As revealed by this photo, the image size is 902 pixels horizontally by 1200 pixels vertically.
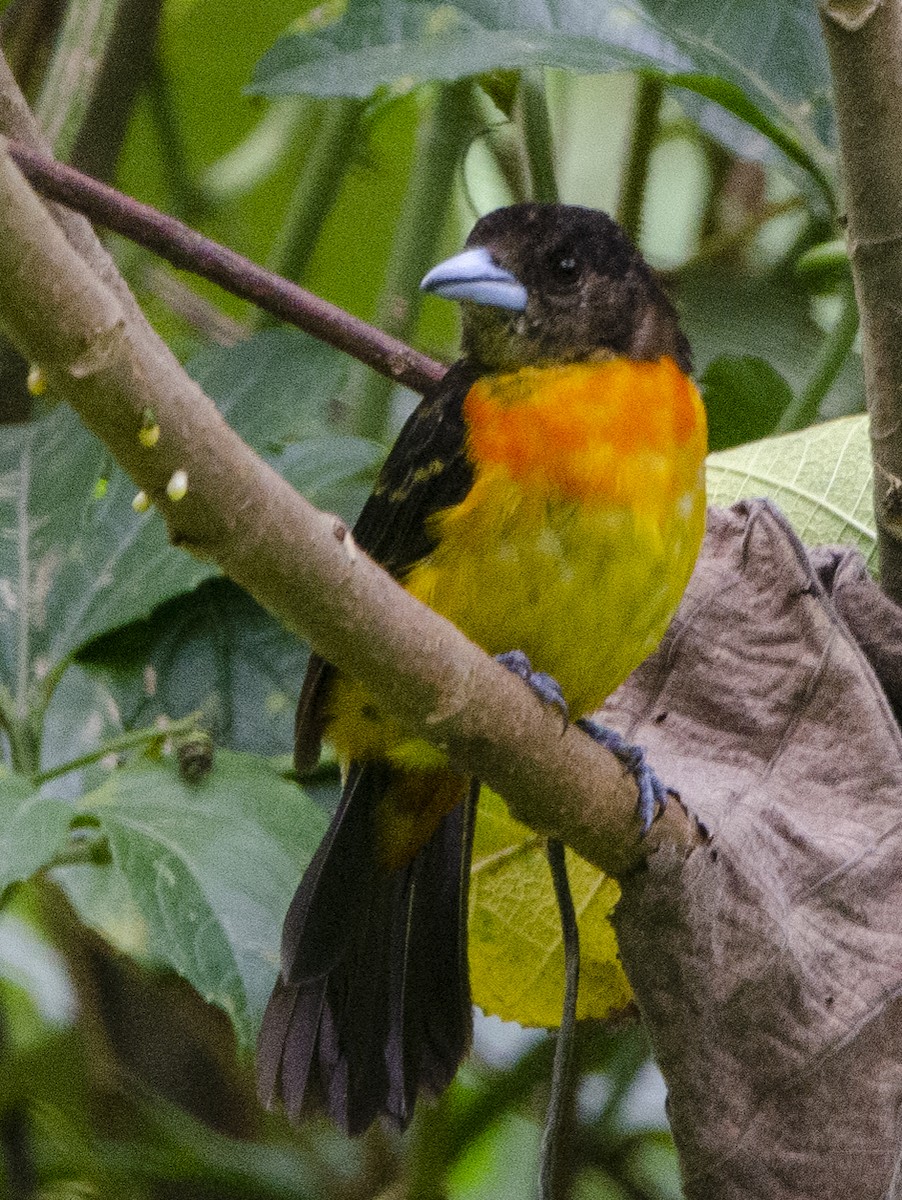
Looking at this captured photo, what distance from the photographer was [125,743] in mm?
1853

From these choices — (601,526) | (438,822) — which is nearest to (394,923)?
(438,822)

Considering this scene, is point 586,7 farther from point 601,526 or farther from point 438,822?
point 438,822

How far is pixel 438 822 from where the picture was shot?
1915 mm

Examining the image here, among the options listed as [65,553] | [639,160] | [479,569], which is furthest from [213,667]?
[639,160]

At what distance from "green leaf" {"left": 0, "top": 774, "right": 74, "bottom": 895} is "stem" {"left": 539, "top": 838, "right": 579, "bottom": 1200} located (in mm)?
475

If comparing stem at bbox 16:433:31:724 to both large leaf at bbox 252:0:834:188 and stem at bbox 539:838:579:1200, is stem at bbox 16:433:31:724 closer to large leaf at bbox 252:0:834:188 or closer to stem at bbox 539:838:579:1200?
large leaf at bbox 252:0:834:188

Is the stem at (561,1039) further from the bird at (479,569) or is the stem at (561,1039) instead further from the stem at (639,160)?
the stem at (639,160)

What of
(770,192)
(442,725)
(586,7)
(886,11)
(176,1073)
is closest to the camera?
(442,725)

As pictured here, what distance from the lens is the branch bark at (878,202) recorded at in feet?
4.83

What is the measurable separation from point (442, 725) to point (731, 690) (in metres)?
0.71

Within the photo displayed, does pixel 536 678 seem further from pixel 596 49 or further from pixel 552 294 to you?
pixel 596 49

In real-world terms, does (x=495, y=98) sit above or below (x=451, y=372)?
above

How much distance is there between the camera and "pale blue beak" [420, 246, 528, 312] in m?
1.81

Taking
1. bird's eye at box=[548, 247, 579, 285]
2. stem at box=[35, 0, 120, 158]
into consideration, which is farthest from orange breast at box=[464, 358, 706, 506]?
stem at box=[35, 0, 120, 158]
